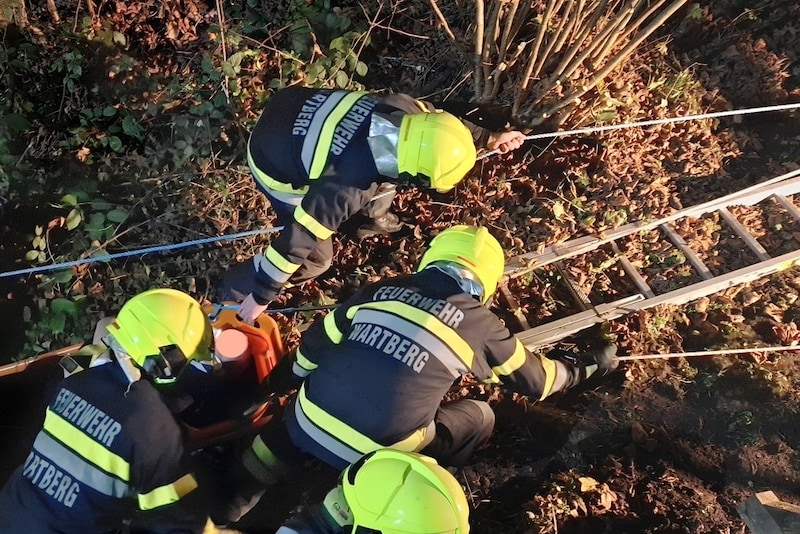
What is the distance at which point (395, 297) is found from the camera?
3146mm

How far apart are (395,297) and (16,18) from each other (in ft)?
15.8

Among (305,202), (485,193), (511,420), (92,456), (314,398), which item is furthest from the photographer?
(485,193)

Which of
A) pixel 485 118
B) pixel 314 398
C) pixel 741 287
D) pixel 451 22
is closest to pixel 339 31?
pixel 451 22

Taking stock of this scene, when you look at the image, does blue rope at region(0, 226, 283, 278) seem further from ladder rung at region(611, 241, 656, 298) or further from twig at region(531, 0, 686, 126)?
ladder rung at region(611, 241, 656, 298)

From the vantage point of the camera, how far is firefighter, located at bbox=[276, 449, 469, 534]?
2674 millimetres

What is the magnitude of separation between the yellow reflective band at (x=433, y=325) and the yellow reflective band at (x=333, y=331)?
0.45 m

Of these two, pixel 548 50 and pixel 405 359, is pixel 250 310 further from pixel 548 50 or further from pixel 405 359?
pixel 548 50

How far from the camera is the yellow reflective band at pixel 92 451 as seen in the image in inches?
118

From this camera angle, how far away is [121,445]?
3.00 m

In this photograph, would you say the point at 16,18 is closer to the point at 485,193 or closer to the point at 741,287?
the point at 485,193

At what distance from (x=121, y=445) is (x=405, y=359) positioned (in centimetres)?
148

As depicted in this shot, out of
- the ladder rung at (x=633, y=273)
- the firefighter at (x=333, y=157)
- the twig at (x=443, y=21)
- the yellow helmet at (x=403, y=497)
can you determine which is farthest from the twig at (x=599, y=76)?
the yellow helmet at (x=403, y=497)

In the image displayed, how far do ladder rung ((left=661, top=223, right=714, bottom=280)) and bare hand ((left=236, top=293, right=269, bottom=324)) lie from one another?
3383 mm

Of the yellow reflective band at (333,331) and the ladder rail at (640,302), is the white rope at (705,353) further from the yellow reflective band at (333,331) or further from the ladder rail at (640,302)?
the yellow reflective band at (333,331)
